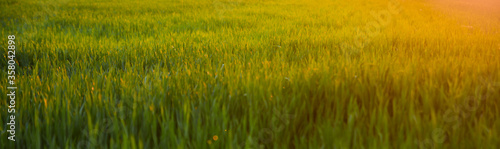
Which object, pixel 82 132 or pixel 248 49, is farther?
pixel 248 49

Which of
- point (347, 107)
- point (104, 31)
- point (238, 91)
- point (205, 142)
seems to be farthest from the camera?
point (104, 31)

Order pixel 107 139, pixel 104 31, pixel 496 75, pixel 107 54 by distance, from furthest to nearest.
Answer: pixel 104 31 → pixel 107 54 → pixel 496 75 → pixel 107 139

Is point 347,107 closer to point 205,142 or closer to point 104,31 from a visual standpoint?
point 205,142

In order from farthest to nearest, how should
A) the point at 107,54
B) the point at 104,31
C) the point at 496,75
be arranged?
1. the point at 104,31
2. the point at 107,54
3. the point at 496,75

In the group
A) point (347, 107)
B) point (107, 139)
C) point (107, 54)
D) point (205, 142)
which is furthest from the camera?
point (107, 54)

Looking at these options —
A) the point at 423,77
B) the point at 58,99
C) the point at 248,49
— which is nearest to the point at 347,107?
the point at 423,77

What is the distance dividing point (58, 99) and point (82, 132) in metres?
0.29

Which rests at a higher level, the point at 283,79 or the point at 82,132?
the point at 283,79

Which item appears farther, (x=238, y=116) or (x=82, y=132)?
(x=238, y=116)

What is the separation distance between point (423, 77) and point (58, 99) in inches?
60.5

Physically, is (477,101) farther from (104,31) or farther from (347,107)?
(104,31)

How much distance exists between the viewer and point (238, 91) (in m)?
1.36

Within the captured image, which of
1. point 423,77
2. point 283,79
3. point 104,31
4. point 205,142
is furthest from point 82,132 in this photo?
point 104,31

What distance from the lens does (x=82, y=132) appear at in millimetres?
1072
